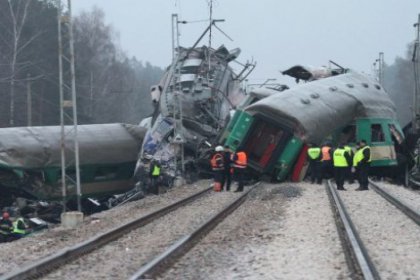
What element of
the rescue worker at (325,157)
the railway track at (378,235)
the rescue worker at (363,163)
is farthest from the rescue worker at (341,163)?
the railway track at (378,235)

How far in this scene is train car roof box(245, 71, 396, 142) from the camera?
19.7 meters

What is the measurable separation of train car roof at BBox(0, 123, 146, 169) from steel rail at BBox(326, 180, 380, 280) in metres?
8.70

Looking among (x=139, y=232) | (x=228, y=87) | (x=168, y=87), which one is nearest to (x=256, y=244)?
(x=139, y=232)

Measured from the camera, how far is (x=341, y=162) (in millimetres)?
18328

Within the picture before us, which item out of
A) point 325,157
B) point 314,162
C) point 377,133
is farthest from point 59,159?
point 377,133

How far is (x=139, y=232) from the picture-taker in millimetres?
11523

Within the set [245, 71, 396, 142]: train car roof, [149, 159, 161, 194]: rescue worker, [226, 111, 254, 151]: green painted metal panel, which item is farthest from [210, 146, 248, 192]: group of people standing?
[149, 159, 161, 194]: rescue worker

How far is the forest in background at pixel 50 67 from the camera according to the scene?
1736 inches

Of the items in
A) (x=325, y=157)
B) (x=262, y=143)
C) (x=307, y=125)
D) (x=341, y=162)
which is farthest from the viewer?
(x=262, y=143)

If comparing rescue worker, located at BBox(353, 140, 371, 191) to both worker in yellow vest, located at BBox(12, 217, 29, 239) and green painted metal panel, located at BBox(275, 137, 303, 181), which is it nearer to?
green painted metal panel, located at BBox(275, 137, 303, 181)

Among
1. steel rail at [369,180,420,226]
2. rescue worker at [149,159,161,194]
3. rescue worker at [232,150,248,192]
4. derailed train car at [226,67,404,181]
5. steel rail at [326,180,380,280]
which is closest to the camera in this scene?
steel rail at [326,180,380,280]

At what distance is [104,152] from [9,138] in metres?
3.50

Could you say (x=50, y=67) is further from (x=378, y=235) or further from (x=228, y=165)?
(x=378, y=235)

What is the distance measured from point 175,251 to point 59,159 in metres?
12.8
